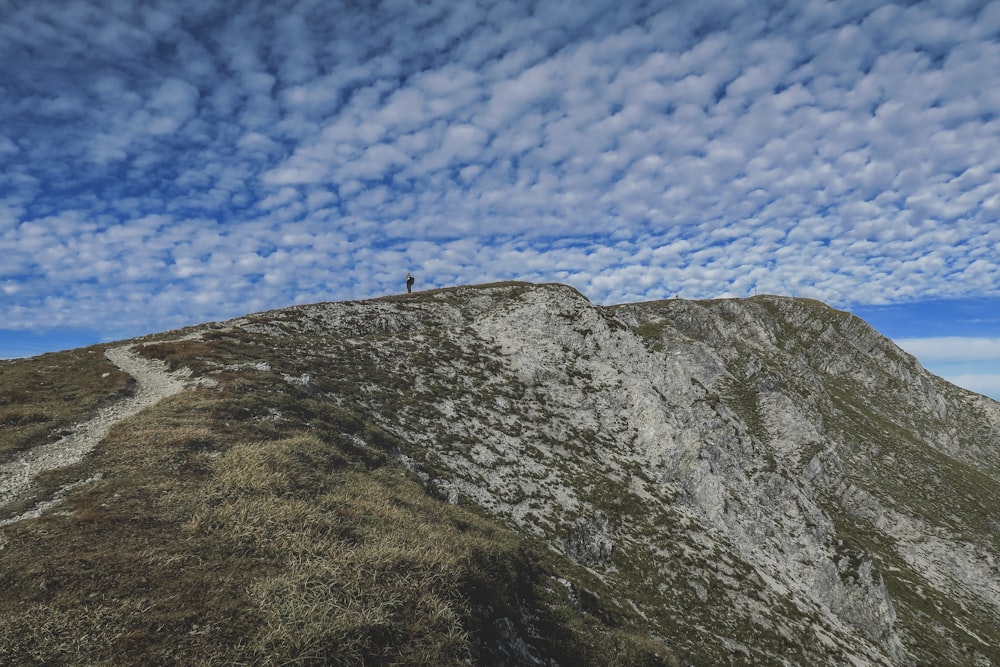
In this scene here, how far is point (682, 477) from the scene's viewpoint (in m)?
45.8

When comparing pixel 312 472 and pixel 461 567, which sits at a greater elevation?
pixel 312 472

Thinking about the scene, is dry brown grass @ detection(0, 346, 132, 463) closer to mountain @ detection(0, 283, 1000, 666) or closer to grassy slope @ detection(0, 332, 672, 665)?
mountain @ detection(0, 283, 1000, 666)

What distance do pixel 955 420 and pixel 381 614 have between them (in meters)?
157

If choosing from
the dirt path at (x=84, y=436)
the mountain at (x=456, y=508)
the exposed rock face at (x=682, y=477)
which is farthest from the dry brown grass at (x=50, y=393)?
the exposed rock face at (x=682, y=477)

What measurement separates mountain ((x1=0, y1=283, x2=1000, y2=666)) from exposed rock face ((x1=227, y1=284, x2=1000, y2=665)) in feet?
0.99

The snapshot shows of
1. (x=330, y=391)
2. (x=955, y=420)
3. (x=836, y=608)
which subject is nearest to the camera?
(x=330, y=391)

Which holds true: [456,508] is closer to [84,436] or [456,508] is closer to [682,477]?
[84,436]

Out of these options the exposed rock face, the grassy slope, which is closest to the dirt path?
the grassy slope

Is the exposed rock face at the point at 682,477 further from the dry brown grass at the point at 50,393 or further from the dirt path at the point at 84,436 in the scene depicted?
the dry brown grass at the point at 50,393

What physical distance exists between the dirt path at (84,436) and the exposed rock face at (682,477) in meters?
11.7

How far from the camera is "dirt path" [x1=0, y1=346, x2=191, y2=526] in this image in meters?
18.5

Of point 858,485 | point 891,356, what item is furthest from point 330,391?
point 891,356

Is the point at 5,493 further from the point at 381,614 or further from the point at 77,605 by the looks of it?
the point at 381,614

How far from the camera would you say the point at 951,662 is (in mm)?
47375
